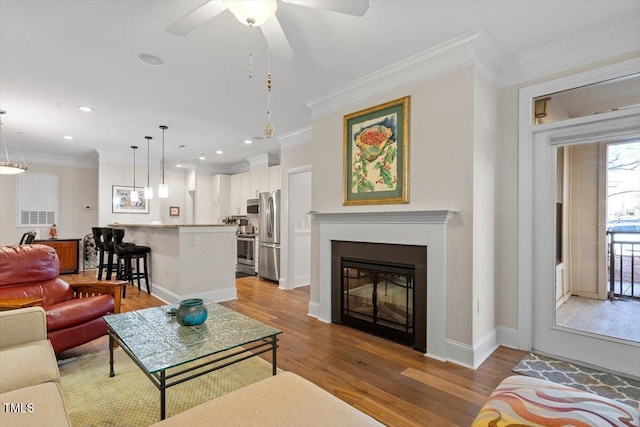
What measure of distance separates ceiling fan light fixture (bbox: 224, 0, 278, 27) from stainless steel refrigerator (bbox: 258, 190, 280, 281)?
4512mm

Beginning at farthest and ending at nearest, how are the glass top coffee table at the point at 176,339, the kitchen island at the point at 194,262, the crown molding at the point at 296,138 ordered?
the crown molding at the point at 296,138 < the kitchen island at the point at 194,262 < the glass top coffee table at the point at 176,339

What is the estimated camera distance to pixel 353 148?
3.54 meters

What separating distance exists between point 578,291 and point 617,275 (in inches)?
12.3

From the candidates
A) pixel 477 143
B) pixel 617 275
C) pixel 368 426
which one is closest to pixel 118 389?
pixel 368 426

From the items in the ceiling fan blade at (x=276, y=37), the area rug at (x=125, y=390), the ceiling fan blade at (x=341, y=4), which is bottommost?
the area rug at (x=125, y=390)

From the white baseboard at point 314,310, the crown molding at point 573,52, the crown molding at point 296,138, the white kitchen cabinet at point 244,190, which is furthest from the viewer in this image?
the white kitchen cabinet at point 244,190

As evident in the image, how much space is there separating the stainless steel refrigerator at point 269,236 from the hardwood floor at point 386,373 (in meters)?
2.35

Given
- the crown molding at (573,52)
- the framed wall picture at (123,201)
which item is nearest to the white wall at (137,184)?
the framed wall picture at (123,201)

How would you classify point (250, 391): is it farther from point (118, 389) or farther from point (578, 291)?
point (578, 291)

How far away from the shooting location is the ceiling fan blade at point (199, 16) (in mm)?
1692

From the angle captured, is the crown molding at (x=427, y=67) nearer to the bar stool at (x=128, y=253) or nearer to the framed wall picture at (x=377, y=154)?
the framed wall picture at (x=377, y=154)

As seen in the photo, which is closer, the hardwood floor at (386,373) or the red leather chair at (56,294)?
the hardwood floor at (386,373)

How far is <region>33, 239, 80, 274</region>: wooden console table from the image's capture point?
22.4ft

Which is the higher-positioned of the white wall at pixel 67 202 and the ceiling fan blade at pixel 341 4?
the ceiling fan blade at pixel 341 4
